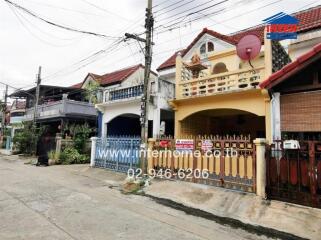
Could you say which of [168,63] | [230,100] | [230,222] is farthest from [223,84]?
[168,63]

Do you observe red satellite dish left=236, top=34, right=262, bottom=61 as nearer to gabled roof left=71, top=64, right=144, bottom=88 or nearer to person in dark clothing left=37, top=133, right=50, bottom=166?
person in dark clothing left=37, top=133, right=50, bottom=166

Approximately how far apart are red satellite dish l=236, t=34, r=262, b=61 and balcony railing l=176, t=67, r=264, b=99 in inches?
38.8

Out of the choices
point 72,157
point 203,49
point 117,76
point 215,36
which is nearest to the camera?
point 215,36

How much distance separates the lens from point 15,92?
25.9 m

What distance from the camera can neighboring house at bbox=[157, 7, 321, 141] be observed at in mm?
8890

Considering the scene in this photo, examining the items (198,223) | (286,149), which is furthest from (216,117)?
(198,223)

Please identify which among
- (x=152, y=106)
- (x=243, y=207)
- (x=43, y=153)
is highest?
(x=152, y=106)

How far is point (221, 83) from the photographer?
32.1 ft

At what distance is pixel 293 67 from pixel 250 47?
10.6 ft

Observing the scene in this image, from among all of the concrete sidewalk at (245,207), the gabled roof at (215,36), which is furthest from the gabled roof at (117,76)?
the concrete sidewalk at (245,207)

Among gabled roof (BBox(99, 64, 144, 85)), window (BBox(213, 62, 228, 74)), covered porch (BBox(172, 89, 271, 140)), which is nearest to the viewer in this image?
covered porch (BBox(172, 89, 271, 140))

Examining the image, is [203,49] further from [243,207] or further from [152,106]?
[243,207]

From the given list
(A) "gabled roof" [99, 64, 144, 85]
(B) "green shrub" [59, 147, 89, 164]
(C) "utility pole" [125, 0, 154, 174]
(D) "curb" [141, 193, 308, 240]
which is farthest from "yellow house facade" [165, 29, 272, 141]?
(A) "gabled roof" [99, 64, 144, 85]

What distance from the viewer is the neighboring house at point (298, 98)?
6750mm
